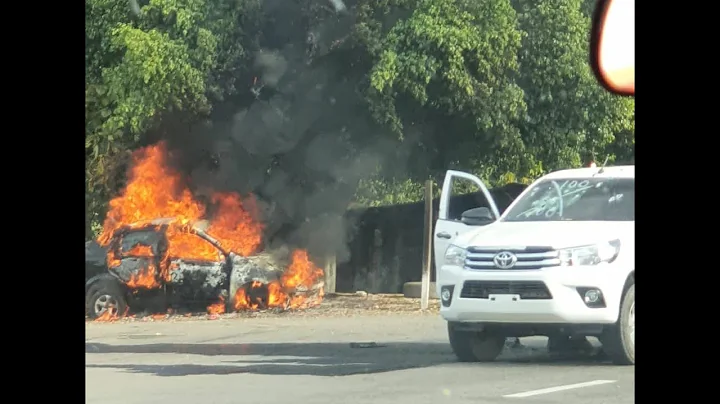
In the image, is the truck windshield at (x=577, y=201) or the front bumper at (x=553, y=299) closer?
the front bumper at (x=553, y=299)

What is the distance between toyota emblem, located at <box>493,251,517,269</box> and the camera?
1066cm

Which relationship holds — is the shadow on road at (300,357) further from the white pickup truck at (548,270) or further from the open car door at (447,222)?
the open car door at (447,222)

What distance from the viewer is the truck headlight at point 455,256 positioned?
432 inches

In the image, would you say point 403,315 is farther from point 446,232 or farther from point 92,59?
point 92,59

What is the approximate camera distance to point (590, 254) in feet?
34.6

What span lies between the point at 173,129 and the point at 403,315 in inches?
255

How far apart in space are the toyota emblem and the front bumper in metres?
0.05

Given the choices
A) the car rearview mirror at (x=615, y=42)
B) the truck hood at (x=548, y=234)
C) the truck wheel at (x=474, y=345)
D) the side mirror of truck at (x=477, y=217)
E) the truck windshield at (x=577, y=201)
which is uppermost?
the car rearview mirror at (x=615, y=42)

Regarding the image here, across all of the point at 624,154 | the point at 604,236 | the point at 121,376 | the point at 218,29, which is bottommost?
the point at 121,376

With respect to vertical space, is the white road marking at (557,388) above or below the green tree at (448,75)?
below

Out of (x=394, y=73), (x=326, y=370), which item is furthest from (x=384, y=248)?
(x=326, y=370)

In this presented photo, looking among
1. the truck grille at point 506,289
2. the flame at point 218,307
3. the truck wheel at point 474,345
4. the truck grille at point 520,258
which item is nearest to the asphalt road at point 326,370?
the truck wheel at point 474,345

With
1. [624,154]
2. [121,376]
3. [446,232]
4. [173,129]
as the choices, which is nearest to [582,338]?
[446,232]

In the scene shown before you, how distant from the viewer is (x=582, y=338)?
12.4 metres
